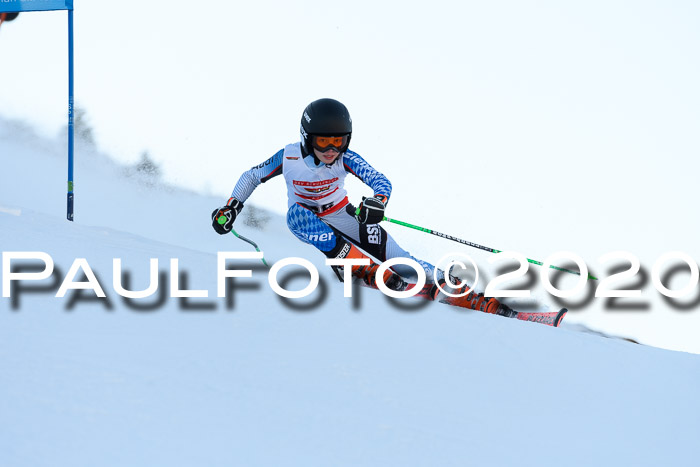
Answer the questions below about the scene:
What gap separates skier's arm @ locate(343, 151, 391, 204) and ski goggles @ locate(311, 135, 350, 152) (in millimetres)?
198

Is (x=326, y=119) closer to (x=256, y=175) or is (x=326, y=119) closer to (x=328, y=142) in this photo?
(x=328, y=142)

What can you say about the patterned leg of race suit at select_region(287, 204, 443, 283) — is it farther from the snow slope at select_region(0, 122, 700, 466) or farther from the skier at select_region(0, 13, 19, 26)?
the skier at select_region(0, 13, 19, 26)

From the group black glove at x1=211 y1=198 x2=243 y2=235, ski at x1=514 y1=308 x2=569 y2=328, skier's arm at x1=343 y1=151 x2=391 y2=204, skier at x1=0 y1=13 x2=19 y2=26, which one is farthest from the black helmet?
skier at x1=0 y1=13 x2=19 y2=26

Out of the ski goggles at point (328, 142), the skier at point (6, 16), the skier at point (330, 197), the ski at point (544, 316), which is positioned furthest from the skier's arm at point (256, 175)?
the skier at point (6, 16)

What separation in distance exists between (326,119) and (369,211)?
709 mm

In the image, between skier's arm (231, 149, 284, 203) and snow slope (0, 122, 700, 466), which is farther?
skier's arm (231, 149, 284, 203)

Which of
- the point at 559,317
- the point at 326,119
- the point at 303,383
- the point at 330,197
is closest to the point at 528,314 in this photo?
the point at 559,317

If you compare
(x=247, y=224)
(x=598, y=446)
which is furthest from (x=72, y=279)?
(x=247, y=224)

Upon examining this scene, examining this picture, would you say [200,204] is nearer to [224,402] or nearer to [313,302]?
[313,302]

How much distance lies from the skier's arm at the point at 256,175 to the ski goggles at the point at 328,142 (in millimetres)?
407

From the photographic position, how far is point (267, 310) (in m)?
3.05

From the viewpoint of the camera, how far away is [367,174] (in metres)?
4.84

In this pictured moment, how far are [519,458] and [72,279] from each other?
2.12 metres

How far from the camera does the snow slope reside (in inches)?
79.0
